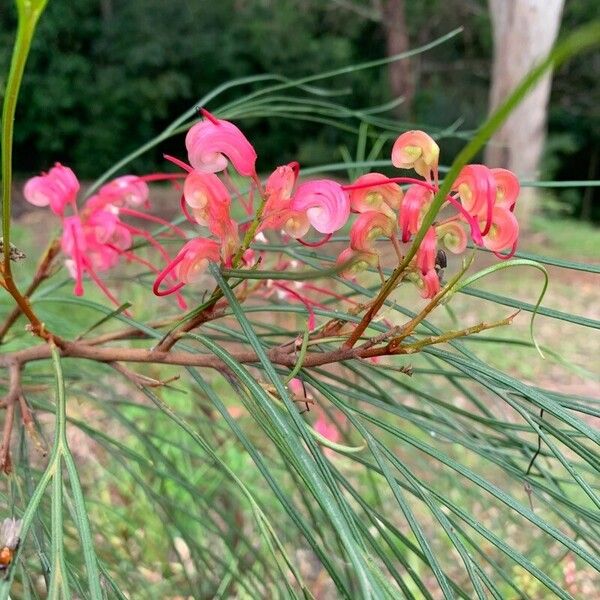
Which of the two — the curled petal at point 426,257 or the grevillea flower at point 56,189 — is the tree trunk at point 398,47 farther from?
the curled petal at point 426,257

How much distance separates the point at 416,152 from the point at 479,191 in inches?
1.1

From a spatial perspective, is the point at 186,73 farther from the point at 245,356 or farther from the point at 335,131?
the point at 245,356

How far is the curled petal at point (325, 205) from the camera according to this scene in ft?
0.80

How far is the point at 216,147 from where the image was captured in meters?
0.25

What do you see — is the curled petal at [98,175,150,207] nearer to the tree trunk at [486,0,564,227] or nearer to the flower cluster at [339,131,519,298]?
the flower cluster at [339,131,519,298]

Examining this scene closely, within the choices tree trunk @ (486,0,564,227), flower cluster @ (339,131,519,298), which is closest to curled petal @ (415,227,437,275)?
flower cluster @ (339,131,519,298)

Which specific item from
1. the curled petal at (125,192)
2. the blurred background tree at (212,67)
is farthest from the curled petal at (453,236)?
the blurred background tree at (212,67)

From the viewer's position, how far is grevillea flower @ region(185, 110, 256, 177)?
0.81 feet

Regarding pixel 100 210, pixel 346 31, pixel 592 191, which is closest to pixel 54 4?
pixel 346 31

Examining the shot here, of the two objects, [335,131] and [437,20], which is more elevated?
[437,20]

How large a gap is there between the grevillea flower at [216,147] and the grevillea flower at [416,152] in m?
0.05

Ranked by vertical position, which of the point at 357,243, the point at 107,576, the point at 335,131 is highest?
the point at 357,243

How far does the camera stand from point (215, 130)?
0.25 meters

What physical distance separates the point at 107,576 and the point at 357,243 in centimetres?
14
